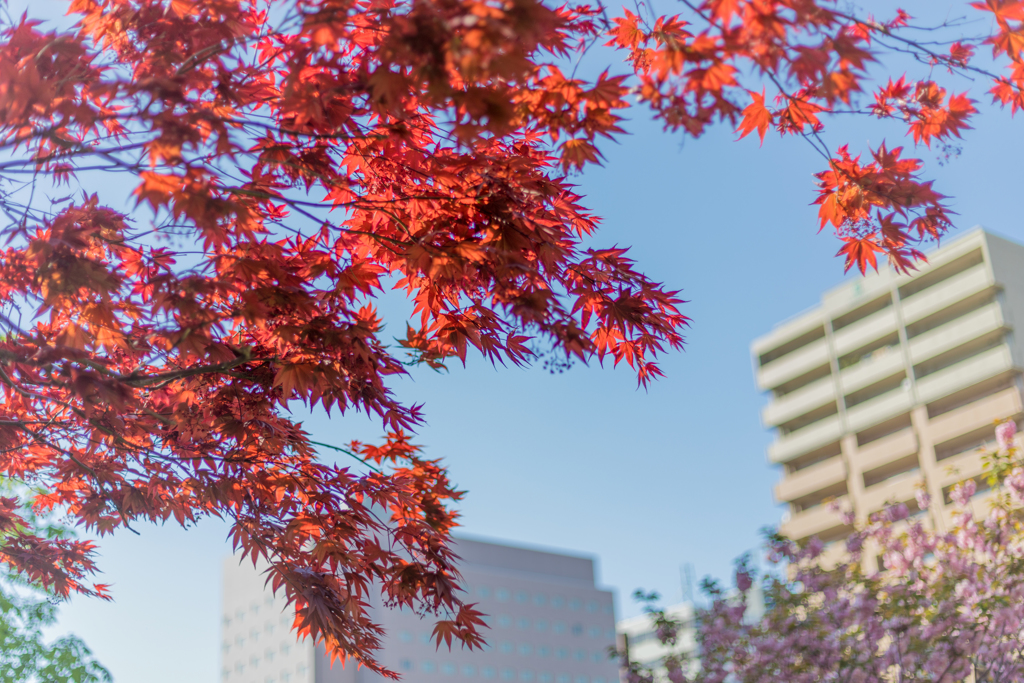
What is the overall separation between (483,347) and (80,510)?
2671 millimetres

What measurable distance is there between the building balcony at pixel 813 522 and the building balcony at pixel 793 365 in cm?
809

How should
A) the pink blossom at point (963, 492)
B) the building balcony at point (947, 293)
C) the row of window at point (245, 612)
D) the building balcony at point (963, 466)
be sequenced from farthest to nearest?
1. the row of window at point (245, 612)
2. the building balcony at point (947, 293)
3. the building balcony at point (963, 466)
4. the pink blossom at point (963, 492)

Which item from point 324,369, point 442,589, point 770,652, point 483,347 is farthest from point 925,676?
point 324,369

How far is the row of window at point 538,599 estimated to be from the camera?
6600 centimetres

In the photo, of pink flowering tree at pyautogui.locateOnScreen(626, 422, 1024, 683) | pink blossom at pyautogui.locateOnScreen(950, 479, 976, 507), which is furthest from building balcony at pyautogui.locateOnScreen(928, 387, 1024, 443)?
pink blossom at pyautogui.locateOnScreen(950, 479, 976, 507)

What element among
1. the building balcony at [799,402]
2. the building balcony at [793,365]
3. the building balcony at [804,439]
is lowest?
the building balcony at [804,439]

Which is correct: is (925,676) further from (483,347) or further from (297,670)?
(297,670)

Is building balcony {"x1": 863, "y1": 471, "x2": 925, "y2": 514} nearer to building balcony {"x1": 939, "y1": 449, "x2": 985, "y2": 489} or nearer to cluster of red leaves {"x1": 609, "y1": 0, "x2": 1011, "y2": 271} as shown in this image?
building balcony {"x1": 939, "y1": 449, "x2": 985, "y2": 489}

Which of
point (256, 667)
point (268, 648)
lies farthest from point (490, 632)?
point (256, 667)

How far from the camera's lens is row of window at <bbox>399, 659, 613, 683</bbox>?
6150 cm

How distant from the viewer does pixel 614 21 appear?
3.47 metres

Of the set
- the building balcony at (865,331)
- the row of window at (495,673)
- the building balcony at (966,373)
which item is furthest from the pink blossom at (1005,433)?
the row of window at (495,673)

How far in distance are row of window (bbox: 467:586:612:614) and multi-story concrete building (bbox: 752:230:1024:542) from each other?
2591 cm

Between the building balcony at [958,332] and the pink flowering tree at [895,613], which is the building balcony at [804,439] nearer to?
the building balcony at [958,332]
